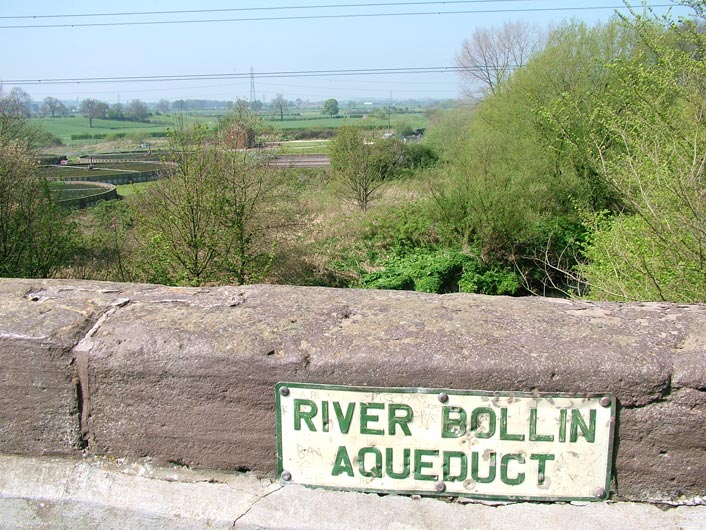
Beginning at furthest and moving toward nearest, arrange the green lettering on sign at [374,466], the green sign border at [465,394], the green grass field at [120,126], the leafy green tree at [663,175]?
the green grass field at [120,126] → the leafy green tree at [663,175] → the green lettering on sign at [374,466] → the green sign border at [465,394]

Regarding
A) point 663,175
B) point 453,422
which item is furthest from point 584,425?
point 663,175

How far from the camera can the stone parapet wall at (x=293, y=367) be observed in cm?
175

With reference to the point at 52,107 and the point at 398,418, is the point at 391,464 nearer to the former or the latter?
the point at 398,418

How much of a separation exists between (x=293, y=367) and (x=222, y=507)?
18.0 inches

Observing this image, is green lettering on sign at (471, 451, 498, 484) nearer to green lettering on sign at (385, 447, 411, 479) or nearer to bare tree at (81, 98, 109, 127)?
green lettering on sign at (385, 447, 411, 479)

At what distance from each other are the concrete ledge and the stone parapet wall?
0.05 m

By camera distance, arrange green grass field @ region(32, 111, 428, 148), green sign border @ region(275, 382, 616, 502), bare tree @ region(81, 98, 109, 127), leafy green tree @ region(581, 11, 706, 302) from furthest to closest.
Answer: bare tree @ region(81, 98, 109, 127) → green grass field @ region(32, 111, 428, 148) → leafy green tree @ region(581, 11, 706, 302) → green sign border @ region(275, 382, 616, 502)

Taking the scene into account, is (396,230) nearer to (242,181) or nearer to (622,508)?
(242,181)

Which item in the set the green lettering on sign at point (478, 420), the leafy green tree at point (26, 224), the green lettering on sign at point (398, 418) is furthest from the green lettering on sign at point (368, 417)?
the leafy green tree at point (26, 224)

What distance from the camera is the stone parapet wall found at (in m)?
1.75

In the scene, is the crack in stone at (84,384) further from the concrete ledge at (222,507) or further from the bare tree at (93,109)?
the bare tree at (93,109)

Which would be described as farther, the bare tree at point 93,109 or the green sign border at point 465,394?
the bare tree at point 93,109

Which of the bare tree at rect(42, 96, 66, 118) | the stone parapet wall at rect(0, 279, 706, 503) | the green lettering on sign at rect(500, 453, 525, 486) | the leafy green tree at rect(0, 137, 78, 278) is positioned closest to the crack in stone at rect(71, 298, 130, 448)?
the stone parapet wall at rect(0, 279, 706, 503)

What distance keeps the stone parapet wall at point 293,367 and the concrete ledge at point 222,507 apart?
52 mm
